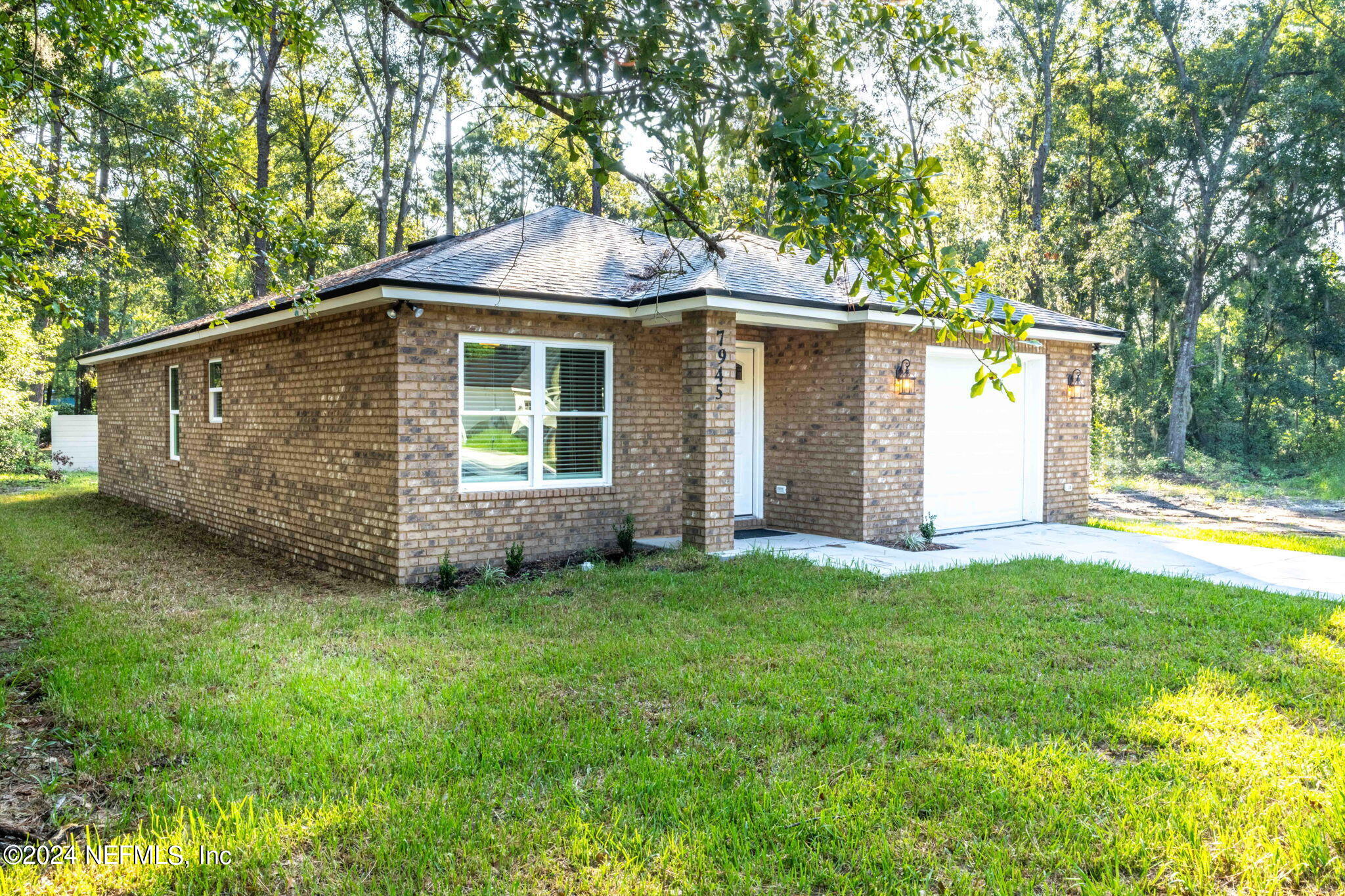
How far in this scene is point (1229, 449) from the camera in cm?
2633

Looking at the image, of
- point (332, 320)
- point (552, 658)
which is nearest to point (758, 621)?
point (552, 658)

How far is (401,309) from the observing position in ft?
25.1

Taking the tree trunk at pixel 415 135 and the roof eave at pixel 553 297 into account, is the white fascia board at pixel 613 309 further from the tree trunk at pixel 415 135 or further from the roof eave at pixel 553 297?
the tree trunk at pixel 415 135

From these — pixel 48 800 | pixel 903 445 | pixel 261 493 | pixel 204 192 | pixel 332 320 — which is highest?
pixel 204 192

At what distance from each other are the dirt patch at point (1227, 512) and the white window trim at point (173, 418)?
→ 48.0 feet

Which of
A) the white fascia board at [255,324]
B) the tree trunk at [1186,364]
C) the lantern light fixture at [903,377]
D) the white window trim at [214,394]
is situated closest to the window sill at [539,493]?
the white fascia board at [255,324]

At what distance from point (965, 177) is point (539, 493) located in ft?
68.8

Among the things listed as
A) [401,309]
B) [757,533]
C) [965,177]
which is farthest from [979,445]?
[965,177]

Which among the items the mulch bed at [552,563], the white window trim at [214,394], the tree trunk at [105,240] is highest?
the tree trunk at [105,240]

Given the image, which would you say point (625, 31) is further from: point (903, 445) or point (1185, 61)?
point (1185, 61)

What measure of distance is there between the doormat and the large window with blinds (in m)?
1.93

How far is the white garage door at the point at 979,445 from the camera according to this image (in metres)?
10.5

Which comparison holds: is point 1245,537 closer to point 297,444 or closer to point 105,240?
point 297,444

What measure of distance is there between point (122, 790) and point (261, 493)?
7273 mm
